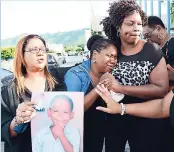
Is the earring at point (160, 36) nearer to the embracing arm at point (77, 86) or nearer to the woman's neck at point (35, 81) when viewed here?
the embracing arm at point (77, 86)

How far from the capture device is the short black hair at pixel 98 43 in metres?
1.91

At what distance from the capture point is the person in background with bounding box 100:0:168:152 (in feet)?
6.18

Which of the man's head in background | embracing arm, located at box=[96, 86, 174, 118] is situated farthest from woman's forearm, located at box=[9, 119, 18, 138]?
the man's head in background

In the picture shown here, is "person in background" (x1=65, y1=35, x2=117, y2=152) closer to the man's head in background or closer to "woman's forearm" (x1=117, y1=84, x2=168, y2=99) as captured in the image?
"woman's forearm" (x1=117, y1=84, x2=168, y2=99)

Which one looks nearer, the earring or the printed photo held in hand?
the printed photo held in hand

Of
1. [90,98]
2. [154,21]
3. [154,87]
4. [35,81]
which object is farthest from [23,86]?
[154,21]

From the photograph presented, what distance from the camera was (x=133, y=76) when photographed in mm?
1910

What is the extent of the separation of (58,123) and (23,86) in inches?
10.3

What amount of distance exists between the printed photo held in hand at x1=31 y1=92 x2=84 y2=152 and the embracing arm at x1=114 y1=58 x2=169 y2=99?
258mm

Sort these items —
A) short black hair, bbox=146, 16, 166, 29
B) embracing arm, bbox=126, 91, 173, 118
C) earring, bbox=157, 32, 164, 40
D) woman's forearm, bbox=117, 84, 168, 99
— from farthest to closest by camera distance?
earring, bbox=157, 32, 164, 40, short black hair, bbox=146, 16, 166, 29, woman's forearm, bbox=117, 84, 168, 99, embracing arm, bbox=126, 91, 173, 118

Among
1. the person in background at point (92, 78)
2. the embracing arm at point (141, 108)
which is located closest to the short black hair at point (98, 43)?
the person in background at point (92, 78)

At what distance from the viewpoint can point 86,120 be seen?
1968 mm

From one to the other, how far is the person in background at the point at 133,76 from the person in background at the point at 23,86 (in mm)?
341

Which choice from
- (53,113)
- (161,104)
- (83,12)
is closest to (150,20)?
(83,12)
